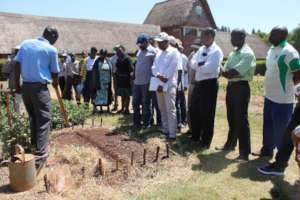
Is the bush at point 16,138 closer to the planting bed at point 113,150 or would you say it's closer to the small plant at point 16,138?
the small plant at point 16,138

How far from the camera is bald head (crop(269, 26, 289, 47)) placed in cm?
531

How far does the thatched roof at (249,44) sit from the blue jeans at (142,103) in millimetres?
32750

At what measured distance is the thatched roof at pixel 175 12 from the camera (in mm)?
35031

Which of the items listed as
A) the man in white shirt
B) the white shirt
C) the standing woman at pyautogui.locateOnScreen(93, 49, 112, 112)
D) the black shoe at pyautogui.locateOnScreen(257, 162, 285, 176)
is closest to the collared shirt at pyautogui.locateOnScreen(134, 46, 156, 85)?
the man in white shirt

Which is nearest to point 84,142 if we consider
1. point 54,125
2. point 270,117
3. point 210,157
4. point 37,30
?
point 54,125

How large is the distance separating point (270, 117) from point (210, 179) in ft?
5.00

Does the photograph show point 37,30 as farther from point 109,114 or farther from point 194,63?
point 194,63

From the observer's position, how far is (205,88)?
6312 mm

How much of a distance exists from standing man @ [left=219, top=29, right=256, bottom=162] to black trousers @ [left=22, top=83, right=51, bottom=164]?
2.72 meters

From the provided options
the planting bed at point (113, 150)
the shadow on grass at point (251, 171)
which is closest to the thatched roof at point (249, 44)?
the planting bed at point (113, 150)

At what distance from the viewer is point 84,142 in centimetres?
659

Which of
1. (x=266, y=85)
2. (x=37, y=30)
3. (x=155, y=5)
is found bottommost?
(x=266, y=85)

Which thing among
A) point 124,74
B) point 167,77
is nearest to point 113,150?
point 167,77

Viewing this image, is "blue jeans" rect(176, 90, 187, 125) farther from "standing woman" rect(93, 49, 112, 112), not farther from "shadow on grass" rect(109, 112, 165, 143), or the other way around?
"standing woman" rect(93, 49, 112, 112)
